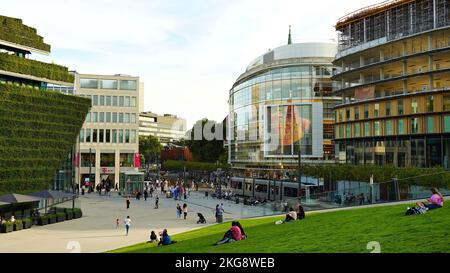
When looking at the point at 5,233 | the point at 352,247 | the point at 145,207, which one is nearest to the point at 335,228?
the point at 352,247

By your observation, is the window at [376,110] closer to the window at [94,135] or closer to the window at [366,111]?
the window at [366,111]

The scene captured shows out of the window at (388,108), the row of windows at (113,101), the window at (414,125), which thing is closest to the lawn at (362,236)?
the window at (414,125)

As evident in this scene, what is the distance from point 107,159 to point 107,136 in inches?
174

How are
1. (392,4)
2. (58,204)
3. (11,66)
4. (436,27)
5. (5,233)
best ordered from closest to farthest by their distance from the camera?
(5,233), (11,66), (58,204), (436,27), (392,4)

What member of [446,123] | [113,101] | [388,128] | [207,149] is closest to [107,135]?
[113,101]

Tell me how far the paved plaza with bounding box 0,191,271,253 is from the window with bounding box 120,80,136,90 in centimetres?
3886

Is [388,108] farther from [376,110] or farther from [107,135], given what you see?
[107,135]

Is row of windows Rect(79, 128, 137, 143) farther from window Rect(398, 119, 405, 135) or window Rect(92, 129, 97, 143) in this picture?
window Rect(398, 119, 405, 135)

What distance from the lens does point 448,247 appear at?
10.8 metres

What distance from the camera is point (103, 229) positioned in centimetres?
3234

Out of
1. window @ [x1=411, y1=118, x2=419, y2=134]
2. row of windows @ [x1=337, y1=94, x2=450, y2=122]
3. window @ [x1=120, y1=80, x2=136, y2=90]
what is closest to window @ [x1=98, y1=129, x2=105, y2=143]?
window @ [x1=120, y1=80, x2=136, y2=90]
